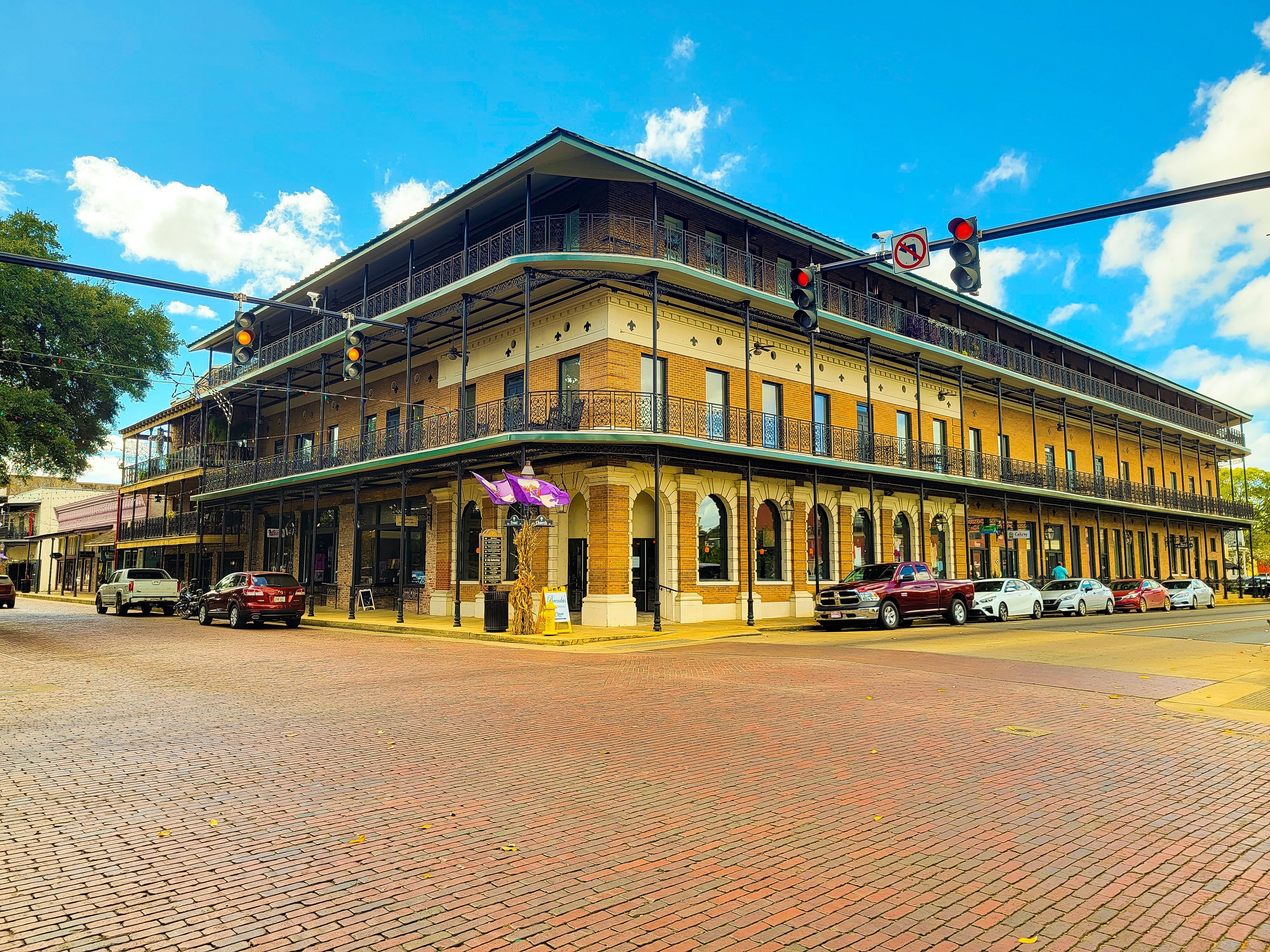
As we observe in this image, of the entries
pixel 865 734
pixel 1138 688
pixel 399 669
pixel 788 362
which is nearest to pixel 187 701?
pixel 399 669

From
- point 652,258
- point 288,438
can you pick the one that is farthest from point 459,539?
point 288,438

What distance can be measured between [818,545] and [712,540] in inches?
143

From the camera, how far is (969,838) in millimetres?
5012

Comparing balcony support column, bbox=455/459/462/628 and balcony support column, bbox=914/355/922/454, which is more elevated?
balcony support column, bbox=914/355/922/454

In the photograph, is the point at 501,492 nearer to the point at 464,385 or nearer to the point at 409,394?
the point at 464,385

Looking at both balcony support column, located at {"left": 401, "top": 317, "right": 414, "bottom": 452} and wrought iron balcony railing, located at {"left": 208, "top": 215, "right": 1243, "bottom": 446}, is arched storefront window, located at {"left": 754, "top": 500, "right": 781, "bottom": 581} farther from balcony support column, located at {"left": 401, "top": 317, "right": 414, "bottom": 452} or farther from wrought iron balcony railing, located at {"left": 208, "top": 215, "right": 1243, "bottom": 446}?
balcony support column, located at {"left": 401, "top": 317, "right": 414, "bottom": 452}

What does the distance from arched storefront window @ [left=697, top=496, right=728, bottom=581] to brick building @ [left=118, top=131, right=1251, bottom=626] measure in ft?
0.33

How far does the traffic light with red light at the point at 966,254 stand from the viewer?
10.1 metres

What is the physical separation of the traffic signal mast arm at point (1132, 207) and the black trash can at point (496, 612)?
1307 cm

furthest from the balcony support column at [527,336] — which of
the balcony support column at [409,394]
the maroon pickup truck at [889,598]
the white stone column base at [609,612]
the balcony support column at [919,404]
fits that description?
the balcony support column at [919,404]

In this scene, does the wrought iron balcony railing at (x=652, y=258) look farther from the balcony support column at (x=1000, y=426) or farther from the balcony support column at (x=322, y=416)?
the balcony support column at (x=322, y=416)

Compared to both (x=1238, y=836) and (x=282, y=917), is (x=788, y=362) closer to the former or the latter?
(x=1238, y=836)

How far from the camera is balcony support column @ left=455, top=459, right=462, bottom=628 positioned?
73.9 feet

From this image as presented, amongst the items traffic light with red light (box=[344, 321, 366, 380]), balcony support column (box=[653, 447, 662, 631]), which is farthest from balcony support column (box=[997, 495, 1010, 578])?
traffic light with red light (box=[344, 321, 366, 380])
